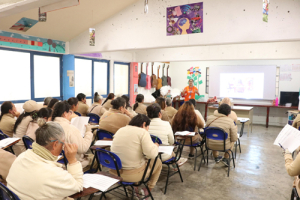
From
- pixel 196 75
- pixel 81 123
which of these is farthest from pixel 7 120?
pixel 196 75

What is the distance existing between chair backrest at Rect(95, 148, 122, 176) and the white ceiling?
3.58 m

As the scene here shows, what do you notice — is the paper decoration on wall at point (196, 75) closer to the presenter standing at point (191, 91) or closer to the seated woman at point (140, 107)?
the presenter standing at point (191, 91)

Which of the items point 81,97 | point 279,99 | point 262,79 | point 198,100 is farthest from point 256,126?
point 81,97

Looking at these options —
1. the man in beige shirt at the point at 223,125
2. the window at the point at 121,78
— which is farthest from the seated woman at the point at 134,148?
the window at the point at 121,78

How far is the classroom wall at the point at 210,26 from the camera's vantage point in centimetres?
394

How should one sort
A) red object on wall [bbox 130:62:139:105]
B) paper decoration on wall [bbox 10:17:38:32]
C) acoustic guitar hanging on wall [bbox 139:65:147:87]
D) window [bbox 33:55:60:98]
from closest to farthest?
paper decoration on wall [bbox 10:17:38:32] < window [bbox 33:55:60:98] < red object on wall [bbox 130:62:139:105] < acoustic guitar hanging on wall [bbox 139:65:147:87]

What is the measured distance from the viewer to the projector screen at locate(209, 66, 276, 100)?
8.24 meters

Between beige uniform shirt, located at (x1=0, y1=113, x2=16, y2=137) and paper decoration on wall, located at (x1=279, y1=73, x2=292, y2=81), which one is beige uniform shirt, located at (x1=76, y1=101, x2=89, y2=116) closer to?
beige uniform shirt, located at (x1=0, y1=113, x2=16, y2=137)

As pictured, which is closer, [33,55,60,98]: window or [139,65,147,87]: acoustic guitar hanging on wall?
[33,55,60,98]: window

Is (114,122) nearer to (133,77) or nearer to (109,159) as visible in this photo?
(109,159)

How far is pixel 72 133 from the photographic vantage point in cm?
235

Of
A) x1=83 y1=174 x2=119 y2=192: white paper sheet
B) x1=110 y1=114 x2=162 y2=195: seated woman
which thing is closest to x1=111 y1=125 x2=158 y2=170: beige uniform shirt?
x1=110 y1=114 x2=162 y2=195: seated woman

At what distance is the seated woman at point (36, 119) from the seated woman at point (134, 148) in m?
1.03

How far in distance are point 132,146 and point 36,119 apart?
4.68 feet
